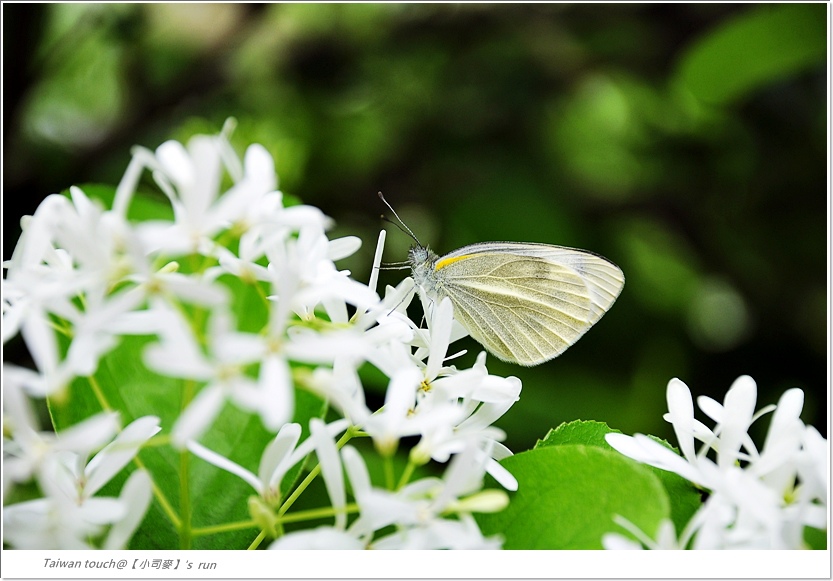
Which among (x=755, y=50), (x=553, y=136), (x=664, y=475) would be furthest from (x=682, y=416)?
(x=553, y=136)

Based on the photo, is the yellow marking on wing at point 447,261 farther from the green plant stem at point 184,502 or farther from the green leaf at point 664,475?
the green plant stem at point 184,502

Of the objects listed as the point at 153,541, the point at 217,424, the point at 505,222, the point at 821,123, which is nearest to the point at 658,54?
the point at 821,123

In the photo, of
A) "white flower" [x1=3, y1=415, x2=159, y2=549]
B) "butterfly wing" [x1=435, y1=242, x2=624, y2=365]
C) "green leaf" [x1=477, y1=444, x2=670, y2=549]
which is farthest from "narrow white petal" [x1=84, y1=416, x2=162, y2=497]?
"butterfly wing" [x1=435, y1=242, x2=624, y2=365]

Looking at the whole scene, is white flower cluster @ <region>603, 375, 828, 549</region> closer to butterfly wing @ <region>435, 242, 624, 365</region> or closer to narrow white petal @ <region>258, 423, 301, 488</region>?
narrow white petal @ <region>258, 423, 301, 488</region>

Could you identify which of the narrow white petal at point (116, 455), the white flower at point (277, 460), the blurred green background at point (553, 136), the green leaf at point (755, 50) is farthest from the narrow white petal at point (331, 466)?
the green leaf at point (755, 50)

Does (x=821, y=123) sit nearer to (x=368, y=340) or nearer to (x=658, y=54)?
(x=658, y=54)

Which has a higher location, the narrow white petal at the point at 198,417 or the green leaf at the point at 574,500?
the narrow white petal at the point at 198,417

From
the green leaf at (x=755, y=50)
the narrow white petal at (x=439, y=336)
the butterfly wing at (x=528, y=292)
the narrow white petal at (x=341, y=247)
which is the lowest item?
the butterfly wing at (x=528, y=292)
